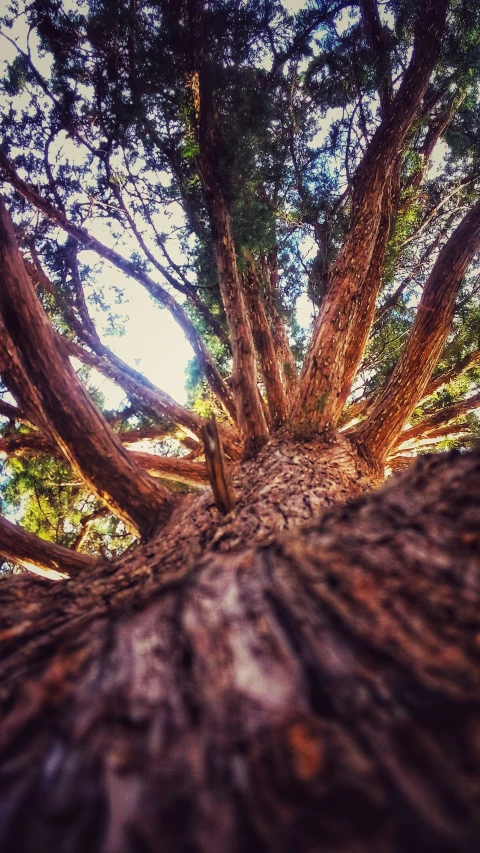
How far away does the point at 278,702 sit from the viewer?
57 cm

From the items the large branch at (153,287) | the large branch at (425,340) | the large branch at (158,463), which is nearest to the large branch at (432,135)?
the large branch at (425,340)

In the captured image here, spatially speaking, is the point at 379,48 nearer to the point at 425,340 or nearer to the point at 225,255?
the point at 225,255

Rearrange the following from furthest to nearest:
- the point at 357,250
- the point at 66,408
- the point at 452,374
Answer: the point at 452,374 → the point at 357,250 → the point at 66,408

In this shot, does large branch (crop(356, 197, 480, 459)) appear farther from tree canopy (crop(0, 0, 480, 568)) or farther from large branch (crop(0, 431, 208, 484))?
large branch (crop(0, 431, 208, 484))

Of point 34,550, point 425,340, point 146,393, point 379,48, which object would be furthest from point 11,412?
point 379,48

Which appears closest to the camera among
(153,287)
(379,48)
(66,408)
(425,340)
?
(66,408)

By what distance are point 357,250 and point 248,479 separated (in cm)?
227

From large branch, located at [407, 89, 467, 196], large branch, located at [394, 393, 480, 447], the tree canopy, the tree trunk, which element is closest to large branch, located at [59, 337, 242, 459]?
the tree canopy

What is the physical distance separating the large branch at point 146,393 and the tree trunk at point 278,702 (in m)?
2.81

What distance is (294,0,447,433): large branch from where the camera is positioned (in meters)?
3.11

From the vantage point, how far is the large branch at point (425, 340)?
10.6 ft

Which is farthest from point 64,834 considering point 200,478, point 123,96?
point 123,96

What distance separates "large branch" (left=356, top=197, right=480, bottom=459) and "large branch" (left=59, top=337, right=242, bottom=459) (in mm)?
1398

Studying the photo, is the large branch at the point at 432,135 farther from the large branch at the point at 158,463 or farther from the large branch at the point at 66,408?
the large branch at the point at 66,408
